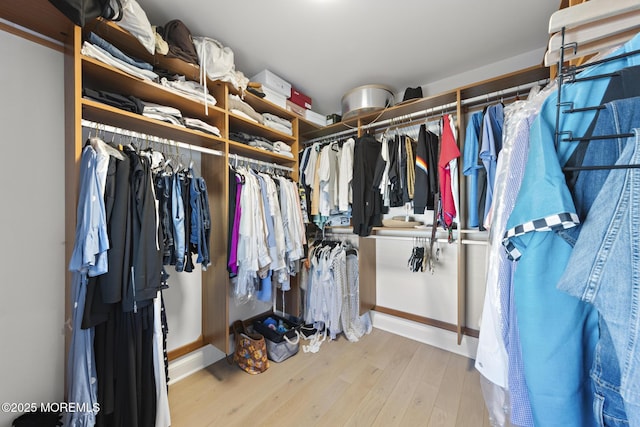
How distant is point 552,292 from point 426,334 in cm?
198

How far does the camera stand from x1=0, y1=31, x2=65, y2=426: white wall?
1.18 meters

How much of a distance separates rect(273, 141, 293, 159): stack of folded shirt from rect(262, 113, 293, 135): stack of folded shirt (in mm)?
118

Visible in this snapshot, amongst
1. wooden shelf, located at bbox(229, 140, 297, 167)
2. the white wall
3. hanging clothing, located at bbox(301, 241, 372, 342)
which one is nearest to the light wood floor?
hanging clothing, located at bbox(301, 241, 372, 342)

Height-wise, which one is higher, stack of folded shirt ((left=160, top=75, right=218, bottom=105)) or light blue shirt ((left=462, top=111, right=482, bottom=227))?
stack of folded shirt ((left=160, top=75, right=218, bottom=105))

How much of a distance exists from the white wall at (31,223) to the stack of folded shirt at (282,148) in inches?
53.1

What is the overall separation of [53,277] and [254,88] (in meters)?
1.80

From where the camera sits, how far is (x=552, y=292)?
55cm

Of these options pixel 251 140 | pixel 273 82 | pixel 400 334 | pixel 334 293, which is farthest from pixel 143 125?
pixel 400 334

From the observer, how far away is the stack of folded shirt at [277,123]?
2.08 metres

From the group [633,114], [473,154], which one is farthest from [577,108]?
[473,154]

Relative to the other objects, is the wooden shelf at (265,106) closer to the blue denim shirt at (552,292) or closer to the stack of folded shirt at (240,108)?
the stack of folded shirt at (240,108)

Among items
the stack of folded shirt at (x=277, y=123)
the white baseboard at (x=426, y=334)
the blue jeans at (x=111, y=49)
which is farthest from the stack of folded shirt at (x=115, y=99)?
the white baseboard at (x=426, y=334)

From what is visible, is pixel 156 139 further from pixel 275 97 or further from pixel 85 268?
pixel 275 97

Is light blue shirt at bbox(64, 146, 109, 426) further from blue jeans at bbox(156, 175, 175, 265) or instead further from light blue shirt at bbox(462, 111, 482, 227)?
light blue shirt at bbox(462, 111, 482, 227)
